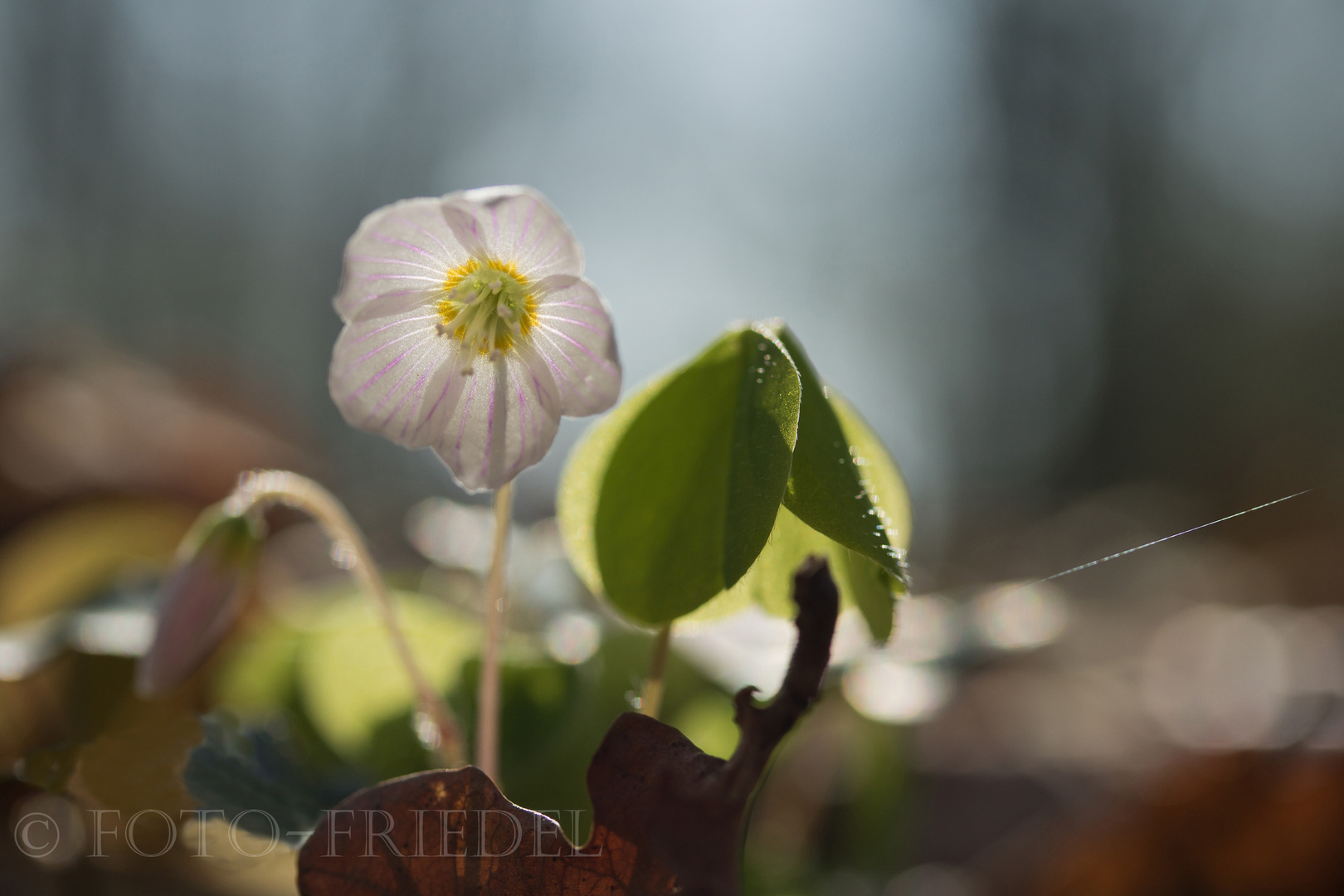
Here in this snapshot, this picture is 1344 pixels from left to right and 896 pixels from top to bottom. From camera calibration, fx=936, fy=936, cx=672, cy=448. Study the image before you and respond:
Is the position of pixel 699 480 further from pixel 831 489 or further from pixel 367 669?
pixel 367 669

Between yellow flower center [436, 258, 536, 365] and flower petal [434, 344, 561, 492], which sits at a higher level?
yellow flower center [436, 258, 536, 365]

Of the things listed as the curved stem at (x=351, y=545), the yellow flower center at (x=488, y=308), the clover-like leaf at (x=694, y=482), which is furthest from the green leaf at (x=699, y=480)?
the curved stem at (x=351, y=545)

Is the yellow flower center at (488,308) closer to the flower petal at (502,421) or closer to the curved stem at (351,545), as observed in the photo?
the flower petal at (502,421)

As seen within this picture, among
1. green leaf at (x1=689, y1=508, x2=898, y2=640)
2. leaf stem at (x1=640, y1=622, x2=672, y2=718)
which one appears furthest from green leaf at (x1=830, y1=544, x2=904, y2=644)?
leaf stem at (x1=640, y1=622, x2=672, y2=718)

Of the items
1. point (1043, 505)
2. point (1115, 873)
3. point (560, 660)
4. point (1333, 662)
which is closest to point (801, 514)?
point (560, 660)

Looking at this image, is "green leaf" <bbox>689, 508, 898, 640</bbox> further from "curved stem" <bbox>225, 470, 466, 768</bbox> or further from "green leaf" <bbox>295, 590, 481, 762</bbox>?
"green leaf" <bbox>295, 590, 481, 762</bbox>

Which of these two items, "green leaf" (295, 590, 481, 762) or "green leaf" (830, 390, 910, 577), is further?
"green leaf" (295, 590, 481, 762)
